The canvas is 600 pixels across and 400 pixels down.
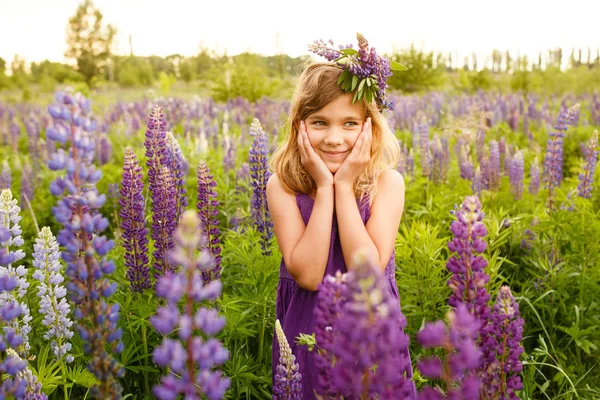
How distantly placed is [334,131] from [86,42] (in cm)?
4059

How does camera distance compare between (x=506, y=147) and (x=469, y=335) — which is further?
(x=506, y=147)

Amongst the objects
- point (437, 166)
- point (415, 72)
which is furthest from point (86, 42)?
point (437, 166)

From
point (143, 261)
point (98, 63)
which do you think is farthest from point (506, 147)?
point (98, 63)

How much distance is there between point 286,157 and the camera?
2896mm

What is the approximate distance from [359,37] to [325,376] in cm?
169

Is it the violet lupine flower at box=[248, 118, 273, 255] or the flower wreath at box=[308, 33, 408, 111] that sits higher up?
the flower wreath at box=[308, 33, 408, 111]

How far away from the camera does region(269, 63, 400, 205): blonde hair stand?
2.69 m

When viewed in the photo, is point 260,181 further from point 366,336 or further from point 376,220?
point 366,336

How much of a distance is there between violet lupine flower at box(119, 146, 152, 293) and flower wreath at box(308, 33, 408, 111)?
107 cm

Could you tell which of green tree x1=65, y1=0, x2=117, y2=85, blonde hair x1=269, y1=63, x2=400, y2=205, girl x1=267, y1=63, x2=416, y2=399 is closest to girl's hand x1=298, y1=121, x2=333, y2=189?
girl x1=267, y1=63, x2=416, y2=399

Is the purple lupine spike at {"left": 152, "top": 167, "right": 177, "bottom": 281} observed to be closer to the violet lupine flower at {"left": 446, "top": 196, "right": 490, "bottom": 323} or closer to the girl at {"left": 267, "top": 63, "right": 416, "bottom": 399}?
the girl at {"left": 267, "top": 63, "right": 416, "bottom": 399}

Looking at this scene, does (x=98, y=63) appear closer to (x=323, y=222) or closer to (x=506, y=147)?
(x=506, y=147)

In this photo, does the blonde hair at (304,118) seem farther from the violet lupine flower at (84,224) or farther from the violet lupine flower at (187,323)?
the violet lupine flower at (187,323)

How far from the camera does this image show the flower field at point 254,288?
1032 millimetres
